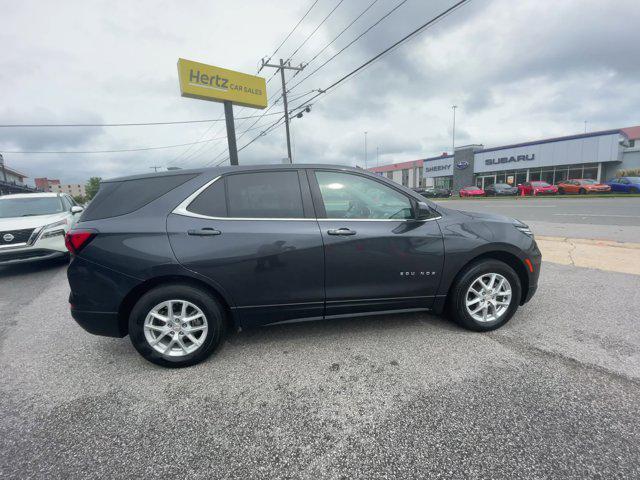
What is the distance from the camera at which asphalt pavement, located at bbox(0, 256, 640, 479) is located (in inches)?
69.9

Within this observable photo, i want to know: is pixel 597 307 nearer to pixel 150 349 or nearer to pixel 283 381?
pixel 283 381

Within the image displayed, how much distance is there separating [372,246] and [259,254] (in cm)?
99

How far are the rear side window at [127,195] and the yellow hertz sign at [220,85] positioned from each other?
16394 mm

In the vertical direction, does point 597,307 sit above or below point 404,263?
below

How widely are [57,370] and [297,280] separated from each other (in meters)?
2.25

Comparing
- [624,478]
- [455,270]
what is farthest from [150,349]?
[624,478]

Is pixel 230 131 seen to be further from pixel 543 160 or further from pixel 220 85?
pixel 543 160

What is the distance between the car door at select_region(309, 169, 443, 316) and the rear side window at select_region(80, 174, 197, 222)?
1.27m

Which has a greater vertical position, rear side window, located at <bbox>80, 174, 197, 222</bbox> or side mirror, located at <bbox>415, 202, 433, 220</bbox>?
rear side window, located at <bbox>80, 174, 197, 222</bbox>

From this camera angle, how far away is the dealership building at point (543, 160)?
30844 mm

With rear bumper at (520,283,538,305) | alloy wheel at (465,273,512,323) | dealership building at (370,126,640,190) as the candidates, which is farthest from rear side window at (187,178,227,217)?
dealership building at (370,126,640,190)

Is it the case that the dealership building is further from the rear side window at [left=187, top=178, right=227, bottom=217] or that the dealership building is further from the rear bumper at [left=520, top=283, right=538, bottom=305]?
the rear side window at [left=187, top=178, right=227, bottom=217]

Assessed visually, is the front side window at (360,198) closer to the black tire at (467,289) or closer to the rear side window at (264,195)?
the rear side window at (264,195)

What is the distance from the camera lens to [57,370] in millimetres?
2801
